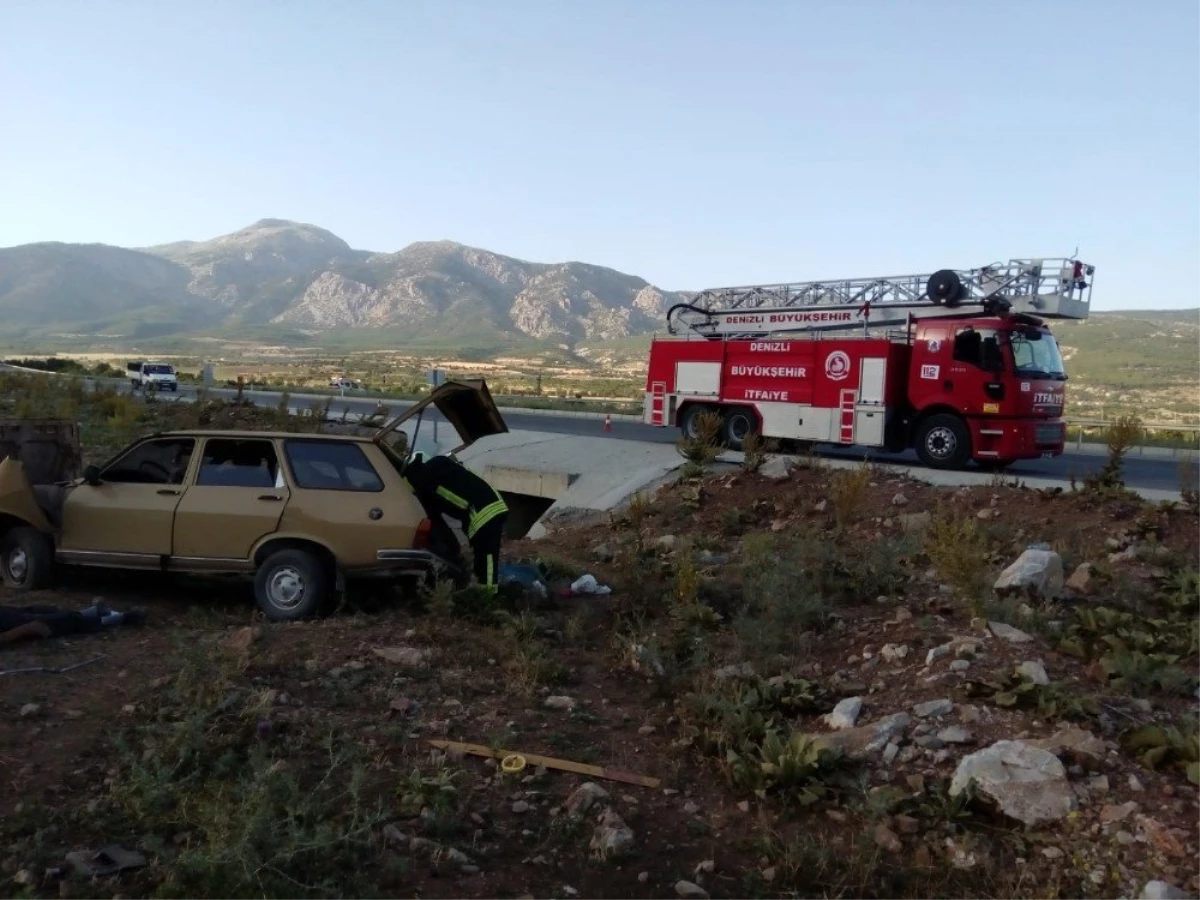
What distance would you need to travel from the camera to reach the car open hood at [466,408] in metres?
8.78

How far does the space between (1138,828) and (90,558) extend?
26.0ft

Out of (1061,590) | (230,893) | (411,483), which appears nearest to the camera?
(230,893)

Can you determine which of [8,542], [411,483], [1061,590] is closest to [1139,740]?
[1061,590]

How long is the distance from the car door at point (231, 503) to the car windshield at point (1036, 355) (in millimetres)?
12546

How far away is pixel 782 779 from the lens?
17.4ft

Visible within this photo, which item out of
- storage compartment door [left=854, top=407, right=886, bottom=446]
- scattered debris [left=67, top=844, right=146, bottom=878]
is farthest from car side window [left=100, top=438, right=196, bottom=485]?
storage compartment door [left=854, top=407, right=886, bottom=446]

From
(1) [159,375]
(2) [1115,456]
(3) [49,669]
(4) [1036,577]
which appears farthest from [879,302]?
(1) [159,375]

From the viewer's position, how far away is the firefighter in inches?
339

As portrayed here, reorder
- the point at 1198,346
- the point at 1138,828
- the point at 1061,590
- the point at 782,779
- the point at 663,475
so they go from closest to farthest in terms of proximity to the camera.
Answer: the point at 1138,828 < the point at 782,779 < the point at 1061,590 < the point at 663,475 < the point at 1198,346

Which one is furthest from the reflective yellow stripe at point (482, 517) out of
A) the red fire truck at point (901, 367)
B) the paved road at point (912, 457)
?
the red fire truck at point (901, 367)

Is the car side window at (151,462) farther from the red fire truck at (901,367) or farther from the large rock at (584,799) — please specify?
the red fire truck at (901,367)

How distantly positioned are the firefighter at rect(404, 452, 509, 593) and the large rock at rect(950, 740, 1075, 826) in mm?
4361

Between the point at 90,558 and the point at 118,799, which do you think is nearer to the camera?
the point at 118,799

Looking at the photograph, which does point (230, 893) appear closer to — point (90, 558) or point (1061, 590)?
point (90, 558)
